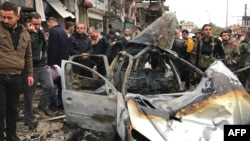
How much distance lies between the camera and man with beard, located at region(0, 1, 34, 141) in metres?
4.07

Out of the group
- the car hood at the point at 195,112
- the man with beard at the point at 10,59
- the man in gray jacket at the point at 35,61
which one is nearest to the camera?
the car hood at the point at 195,112

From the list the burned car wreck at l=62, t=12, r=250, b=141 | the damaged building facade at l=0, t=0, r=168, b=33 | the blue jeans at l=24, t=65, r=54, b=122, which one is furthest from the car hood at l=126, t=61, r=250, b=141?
the damaged building facade at l=0, t=0, r=168, b=33

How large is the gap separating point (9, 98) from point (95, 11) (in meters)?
Answer: 17.3

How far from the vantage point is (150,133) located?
3.23 m

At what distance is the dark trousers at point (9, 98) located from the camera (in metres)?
4.16

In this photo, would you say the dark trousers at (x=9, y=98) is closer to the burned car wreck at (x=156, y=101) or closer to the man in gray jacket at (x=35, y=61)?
the burned car wreck at (x=156, y=101)

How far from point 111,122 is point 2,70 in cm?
139

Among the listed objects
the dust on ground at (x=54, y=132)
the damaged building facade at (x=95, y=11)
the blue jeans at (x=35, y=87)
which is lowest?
the dust on ground at (x=54, y=132)

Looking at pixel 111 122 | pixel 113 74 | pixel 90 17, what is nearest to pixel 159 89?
pixel 113 74

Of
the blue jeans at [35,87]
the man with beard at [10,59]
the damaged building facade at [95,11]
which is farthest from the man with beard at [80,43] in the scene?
the man with beard at [10,59]

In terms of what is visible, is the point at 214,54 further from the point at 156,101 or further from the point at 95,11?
the point at 95,11

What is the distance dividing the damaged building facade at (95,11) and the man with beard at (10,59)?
3772 mm

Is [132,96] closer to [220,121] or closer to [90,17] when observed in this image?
[220,121]

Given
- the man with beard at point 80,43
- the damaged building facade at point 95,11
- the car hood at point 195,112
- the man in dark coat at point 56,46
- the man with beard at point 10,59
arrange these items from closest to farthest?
the car hood at point 195,112 → the man with beard at point 10,59 → the man in dark coat at point 56,46 → the man with beard at point 80,43 → the damaged building facade at point 95,11
